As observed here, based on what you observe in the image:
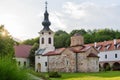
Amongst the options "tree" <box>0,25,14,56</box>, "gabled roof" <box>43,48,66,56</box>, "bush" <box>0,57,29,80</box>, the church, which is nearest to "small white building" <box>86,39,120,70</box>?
the church

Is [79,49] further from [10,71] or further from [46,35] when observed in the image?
[10,71]

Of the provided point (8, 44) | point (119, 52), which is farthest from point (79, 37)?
point (8, 44)

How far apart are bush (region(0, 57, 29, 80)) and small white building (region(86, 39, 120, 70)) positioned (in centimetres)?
6170

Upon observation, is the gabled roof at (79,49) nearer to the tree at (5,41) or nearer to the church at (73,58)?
the church at (73,58)

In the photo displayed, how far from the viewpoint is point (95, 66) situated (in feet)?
196

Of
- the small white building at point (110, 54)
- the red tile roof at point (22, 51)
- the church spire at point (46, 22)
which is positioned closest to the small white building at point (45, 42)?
the church spire at point (46, 22)

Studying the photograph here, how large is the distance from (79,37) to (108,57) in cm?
1371

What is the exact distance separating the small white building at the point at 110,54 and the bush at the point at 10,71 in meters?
61.7

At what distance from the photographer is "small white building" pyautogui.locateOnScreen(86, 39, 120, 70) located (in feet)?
239

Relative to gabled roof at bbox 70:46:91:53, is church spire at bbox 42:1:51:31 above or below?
above

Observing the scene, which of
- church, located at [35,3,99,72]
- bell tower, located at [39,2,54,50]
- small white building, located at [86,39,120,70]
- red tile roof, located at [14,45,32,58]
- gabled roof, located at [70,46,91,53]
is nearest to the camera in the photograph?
church, located at [35,3,99,72]

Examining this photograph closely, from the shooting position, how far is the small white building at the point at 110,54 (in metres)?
72.9

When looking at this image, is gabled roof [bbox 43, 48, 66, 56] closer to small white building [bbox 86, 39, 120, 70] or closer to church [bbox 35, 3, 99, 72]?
church [bbox 35, 3, 99, 72]

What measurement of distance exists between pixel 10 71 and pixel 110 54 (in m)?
66.1
